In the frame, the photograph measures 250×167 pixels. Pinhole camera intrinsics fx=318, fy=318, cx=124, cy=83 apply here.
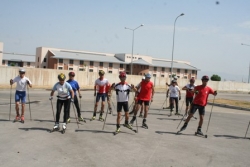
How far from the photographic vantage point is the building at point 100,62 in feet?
253

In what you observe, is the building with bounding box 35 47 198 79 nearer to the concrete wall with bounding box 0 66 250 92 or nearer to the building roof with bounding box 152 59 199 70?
the building roof with bounding box 152 59 199 70

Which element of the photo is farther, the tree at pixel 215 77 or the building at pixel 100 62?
the tree at pixel 215 77

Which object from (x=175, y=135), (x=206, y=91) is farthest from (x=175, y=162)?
(x=206, y=91)

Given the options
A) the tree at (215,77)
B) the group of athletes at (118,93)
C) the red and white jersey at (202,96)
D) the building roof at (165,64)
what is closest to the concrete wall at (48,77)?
the group of athletes at (118,93)

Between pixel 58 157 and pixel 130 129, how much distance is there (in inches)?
151

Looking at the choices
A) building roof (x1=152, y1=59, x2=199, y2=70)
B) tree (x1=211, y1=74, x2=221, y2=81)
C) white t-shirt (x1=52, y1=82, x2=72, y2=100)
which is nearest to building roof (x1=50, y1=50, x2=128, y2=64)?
building roof (x1=152, y1=59, x2=199, y2=70)

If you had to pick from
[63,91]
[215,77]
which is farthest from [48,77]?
[215,77]

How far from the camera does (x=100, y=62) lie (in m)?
81.2

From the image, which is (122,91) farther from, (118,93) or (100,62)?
(100,62)

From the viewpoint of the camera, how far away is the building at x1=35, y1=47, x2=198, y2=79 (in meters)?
77.1

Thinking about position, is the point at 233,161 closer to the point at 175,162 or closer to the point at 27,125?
the point at 175,162

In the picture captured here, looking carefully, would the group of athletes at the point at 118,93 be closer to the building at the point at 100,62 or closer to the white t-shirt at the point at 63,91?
the white t-shirt at the point at 63,91

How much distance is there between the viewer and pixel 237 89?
6200cm

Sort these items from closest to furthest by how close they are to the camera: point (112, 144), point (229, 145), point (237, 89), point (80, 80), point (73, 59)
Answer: point (112, 144) → point (229, 145) → point (80, 80) → point (237, 89) → point (73, 59)
